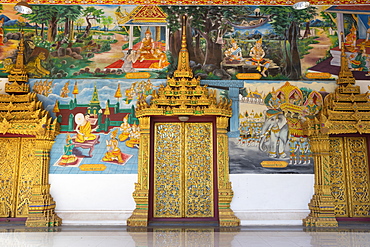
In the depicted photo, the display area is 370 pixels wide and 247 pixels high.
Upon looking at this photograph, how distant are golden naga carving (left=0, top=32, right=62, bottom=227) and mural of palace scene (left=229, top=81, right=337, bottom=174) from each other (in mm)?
4118

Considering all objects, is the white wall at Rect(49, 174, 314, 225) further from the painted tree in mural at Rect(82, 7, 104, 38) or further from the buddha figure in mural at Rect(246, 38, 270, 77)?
the painted tree in mural at Rect(82, 7, 104, 38)

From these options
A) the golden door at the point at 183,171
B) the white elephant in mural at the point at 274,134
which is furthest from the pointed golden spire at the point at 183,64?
the white elephant in mural at the point at 274,134

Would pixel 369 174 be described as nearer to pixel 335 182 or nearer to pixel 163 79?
pixel 335 182

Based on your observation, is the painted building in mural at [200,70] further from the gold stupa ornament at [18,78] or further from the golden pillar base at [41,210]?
the golden pillar base at [41,210]

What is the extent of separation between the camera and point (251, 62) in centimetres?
779

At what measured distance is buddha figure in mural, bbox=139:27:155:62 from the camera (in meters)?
7.83

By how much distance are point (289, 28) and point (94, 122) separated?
5237mm

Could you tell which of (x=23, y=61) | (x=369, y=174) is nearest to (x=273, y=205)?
(x=369, y=174)

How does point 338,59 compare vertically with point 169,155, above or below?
above

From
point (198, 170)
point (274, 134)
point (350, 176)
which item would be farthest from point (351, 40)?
point (198, 170)

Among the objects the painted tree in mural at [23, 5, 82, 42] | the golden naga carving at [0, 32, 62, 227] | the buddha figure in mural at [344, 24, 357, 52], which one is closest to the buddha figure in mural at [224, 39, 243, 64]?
the buddha figure in mural at [344, 24, 357, 52]

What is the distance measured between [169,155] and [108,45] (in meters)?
3.09

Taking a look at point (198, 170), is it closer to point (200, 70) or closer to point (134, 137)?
point (134, 137)

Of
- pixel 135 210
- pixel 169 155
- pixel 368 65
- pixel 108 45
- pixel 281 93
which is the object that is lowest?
pixel 135 210
